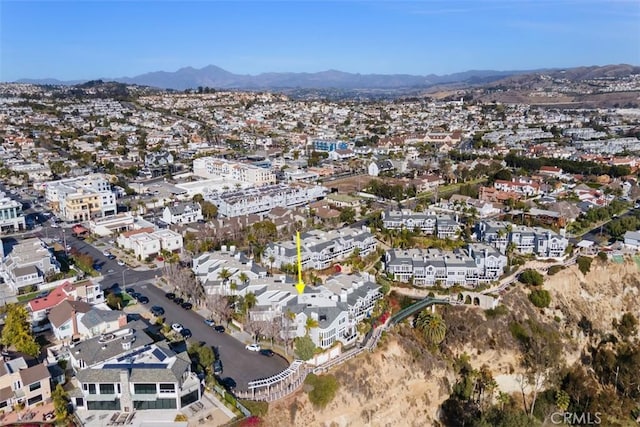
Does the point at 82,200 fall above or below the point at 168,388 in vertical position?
above

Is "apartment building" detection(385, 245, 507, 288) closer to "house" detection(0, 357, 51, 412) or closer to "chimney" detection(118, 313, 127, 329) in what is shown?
"chimney" detection(118, 313, 127, 329)

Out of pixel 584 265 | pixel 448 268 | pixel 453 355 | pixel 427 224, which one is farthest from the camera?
pixel 427 224

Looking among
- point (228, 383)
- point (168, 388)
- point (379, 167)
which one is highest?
point (379, 167)

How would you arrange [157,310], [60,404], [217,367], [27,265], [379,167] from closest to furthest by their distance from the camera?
[60,404], [217,367], [157,310], [27,265], [379,167]

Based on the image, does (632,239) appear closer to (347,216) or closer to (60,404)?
(347,216)

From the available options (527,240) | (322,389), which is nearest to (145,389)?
(322,389)

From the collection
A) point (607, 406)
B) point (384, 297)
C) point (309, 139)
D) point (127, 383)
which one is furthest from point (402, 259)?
point (309, 139)

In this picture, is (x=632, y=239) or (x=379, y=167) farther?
(x=379, y=167)

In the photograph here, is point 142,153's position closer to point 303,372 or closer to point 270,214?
point 270,214
